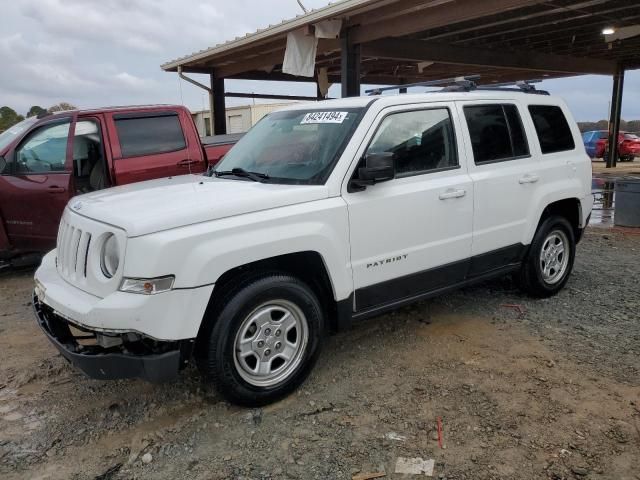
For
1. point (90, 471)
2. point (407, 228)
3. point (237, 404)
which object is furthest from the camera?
point (407, 228)

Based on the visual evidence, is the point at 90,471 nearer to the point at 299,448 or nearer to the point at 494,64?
the point at 299,448

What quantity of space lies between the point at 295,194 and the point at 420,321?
1.93m

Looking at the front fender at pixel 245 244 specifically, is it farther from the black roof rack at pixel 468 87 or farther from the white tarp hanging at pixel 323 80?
the white tarp hanging at pixel 323 80

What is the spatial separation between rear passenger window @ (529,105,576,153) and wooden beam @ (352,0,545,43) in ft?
11.5

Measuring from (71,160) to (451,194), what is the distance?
4391 millimetres

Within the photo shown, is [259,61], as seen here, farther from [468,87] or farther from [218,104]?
[468,87]

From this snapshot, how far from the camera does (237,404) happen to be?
10.3 feet

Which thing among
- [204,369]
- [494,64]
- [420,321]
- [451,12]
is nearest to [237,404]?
[204,369]

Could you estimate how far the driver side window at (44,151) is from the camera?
239 inches

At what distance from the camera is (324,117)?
384 cm

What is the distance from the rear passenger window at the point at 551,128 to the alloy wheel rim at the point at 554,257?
0.81 meters

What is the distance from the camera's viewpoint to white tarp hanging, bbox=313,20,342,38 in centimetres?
950

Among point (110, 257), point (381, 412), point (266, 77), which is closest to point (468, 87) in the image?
point (381, 412)

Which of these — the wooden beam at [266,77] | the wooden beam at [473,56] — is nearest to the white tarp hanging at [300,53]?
the wooden beam at [473,56]
